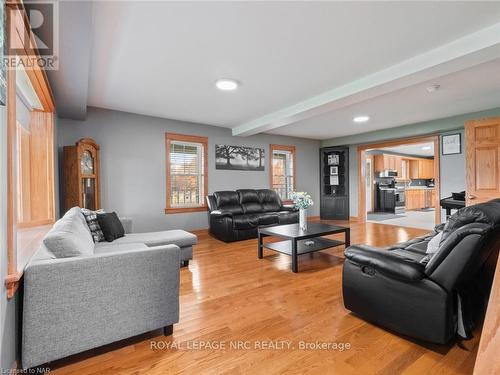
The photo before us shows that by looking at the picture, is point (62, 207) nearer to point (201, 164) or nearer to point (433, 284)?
point (201, 164)

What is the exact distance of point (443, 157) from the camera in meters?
5.24

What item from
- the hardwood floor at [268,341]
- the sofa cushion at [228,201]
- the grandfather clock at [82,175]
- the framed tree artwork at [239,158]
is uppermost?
the framed tree artwork at [239,158]

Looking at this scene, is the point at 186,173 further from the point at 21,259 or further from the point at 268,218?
the point at 21,259

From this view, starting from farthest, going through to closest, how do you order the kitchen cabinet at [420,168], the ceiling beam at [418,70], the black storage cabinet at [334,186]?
the kitchen cabinet at [420,168], the black storage cabinet at [334,186], the ceiling beam at [418,70]

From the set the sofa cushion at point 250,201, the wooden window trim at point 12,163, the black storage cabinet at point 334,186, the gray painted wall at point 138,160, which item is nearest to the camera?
the wooden window trim at point 12,163

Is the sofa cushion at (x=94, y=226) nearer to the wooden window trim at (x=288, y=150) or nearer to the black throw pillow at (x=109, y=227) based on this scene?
the black throw pillow at (x=109, y=227)

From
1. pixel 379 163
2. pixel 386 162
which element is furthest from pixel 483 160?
pixel 386 162

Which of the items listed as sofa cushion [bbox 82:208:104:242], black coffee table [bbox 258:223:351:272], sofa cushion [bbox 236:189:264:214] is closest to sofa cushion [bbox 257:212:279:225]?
sofa cushion [bbox 236:189:264:214]

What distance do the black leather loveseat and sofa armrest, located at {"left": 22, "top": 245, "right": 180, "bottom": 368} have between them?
290 cm

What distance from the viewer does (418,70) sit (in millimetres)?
2629

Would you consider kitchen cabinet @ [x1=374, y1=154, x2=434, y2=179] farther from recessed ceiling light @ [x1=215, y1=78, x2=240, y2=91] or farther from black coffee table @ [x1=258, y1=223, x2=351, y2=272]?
recessed ceiling light @ [x1=215, y1=78, x2=240, y2=91]

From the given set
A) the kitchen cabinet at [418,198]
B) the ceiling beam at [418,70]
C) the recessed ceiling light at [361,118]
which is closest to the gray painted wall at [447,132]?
the recessed ceiling light at [361,118]

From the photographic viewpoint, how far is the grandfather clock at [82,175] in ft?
12.5

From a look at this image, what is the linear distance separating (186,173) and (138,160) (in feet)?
3.28
